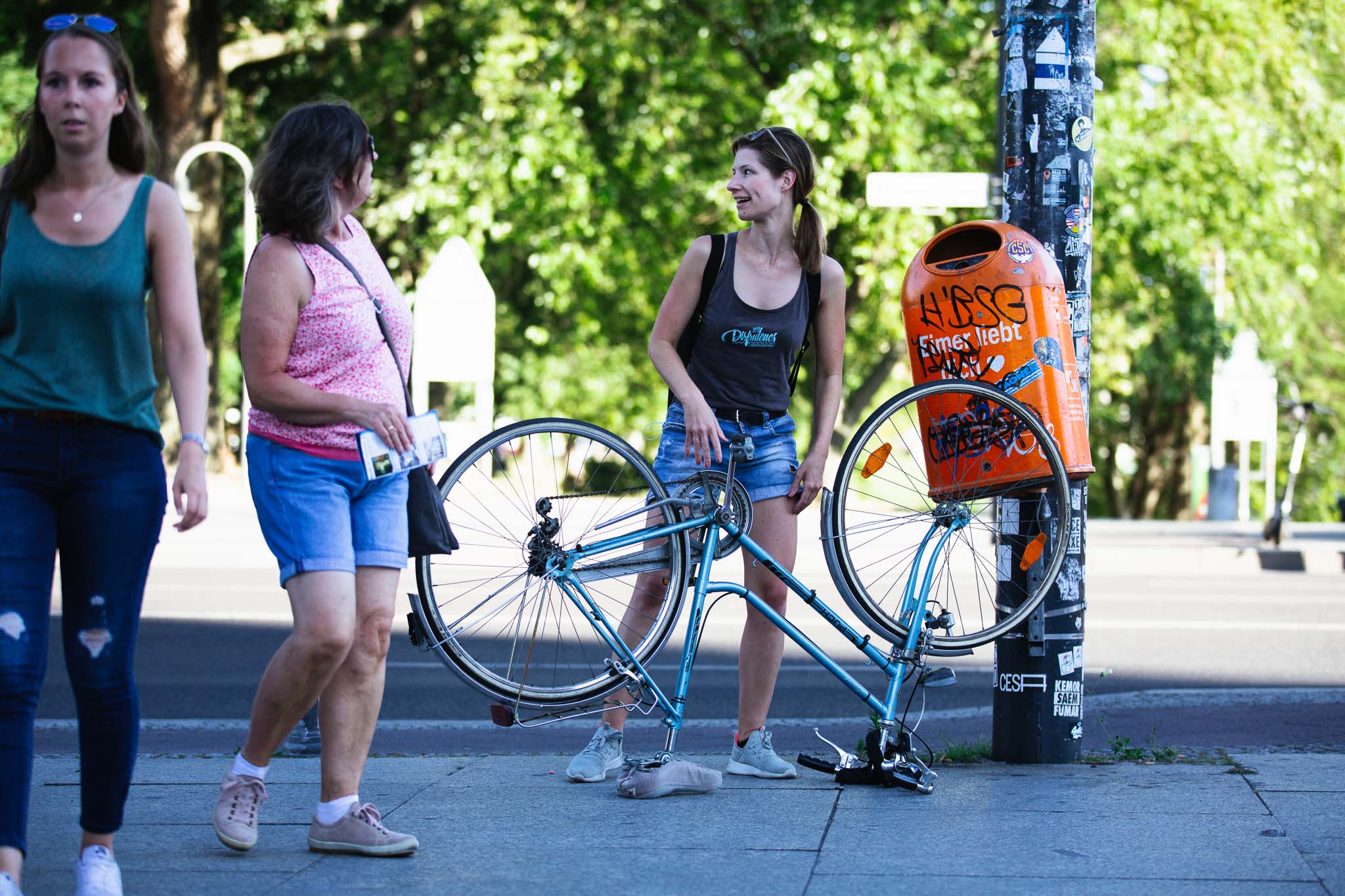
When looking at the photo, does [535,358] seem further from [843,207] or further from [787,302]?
[787,302]

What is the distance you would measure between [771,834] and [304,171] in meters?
2.00

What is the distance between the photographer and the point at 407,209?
19703 millimetres

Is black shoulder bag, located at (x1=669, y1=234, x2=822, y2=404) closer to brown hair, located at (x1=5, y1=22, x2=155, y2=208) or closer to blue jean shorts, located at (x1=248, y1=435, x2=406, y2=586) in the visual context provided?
blue jean shorts, located at (x1=248, y1=435, x2=406, y2=586)

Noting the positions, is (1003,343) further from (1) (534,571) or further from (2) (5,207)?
(2) (5,207)

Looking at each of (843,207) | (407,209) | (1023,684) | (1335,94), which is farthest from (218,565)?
(1335,94)

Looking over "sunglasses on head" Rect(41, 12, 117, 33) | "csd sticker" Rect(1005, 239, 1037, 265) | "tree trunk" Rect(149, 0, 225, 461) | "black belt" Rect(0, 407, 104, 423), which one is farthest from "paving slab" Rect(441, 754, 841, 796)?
"tree trunk" Rect(149, 0, 225, 461)

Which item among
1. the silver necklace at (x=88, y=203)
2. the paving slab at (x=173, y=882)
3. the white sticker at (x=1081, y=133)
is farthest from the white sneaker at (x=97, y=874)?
the white sticker at (x=1081, y=133)

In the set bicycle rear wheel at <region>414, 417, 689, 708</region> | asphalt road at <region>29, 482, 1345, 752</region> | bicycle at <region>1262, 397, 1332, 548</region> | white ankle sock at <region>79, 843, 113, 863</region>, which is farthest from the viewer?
bicycle at <region>1262, 397, 1332, 548</region>

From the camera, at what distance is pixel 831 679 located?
8234mm

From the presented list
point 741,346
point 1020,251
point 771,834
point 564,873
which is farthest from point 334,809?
point 1020,251

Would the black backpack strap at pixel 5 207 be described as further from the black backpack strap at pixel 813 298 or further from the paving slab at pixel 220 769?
the black backpack strap at pixel 813 298

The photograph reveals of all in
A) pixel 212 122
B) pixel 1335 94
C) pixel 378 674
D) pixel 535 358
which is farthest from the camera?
pixel 535 358

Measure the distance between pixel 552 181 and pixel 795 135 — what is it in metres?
15.5

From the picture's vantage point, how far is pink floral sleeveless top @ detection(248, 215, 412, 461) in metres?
3.66
